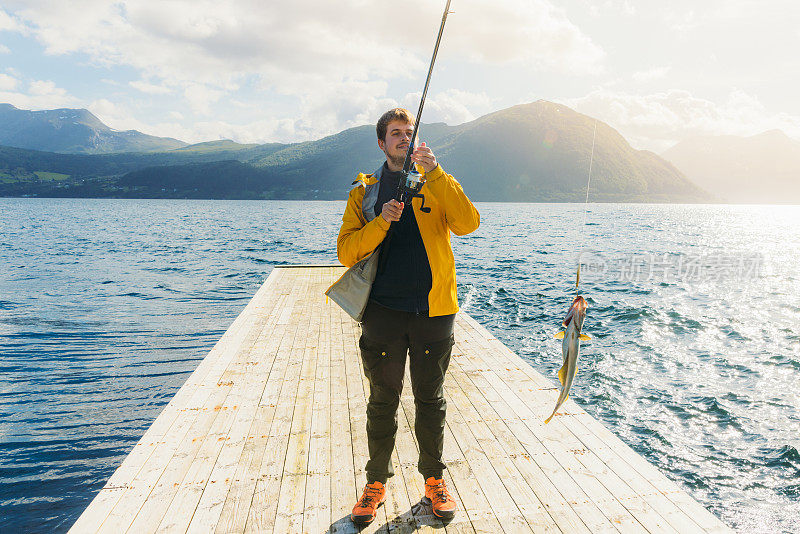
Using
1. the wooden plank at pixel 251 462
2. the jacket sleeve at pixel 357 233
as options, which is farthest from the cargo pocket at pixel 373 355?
the wooden plank at pixel 251 462

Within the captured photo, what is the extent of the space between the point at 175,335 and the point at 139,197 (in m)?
Answer: 171

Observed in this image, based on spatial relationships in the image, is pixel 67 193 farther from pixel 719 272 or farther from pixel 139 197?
pixel 719 272

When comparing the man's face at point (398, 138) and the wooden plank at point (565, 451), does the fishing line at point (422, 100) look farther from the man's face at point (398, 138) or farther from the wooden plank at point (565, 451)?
A: the wooden plank at point (565, 451)

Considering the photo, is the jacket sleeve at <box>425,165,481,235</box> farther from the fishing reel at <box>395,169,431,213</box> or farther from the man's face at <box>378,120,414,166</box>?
the man's face at <box>378,120,414,166</box>

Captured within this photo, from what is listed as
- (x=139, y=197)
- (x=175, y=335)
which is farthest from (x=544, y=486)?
(x=139, y=197)

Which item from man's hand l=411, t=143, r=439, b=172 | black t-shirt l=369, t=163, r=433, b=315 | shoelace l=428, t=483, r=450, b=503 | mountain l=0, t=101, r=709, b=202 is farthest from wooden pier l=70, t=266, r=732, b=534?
mountain l=0, t=101, r=709, b=202

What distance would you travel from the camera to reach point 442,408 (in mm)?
3078

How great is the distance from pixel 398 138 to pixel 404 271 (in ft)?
2.75

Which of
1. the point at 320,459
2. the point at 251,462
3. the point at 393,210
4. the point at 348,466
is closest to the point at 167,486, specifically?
the point at 251,462

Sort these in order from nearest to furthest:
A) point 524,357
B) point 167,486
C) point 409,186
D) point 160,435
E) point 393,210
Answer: point 393,210
point 409,186
point 167,486
point 160,435
point 524,357

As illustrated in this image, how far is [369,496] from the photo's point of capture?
307 cm

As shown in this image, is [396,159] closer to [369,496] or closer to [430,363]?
[430,363]

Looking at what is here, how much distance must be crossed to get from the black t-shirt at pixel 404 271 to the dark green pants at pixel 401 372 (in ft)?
0.22

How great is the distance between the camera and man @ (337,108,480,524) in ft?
9.52
